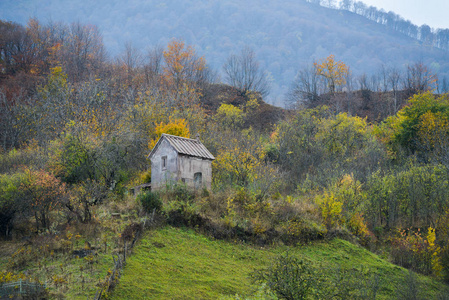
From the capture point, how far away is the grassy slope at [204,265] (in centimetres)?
1466

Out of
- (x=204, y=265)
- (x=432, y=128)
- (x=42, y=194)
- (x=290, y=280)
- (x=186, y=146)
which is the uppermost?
(x=432, y=128)

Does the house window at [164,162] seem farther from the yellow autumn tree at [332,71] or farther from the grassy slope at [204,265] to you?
the yellow autumn tree at [332,71]

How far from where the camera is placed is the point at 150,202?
22.0m

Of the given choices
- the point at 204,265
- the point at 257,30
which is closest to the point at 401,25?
the point at 257,30

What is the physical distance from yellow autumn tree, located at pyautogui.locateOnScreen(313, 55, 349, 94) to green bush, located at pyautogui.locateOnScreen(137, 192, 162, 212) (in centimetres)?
4933

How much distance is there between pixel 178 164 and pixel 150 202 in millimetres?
4001

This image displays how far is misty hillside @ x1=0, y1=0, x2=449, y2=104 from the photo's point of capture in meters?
128

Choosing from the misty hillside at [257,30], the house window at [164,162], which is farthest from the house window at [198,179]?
the misty hillside at [257,30]

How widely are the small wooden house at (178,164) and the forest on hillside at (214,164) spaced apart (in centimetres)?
127

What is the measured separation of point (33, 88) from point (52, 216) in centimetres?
3281

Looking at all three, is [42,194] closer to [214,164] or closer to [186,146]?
[186,146]

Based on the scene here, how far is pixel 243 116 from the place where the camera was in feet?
193

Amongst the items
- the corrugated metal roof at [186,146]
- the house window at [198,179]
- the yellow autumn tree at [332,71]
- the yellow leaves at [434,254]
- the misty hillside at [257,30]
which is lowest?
the yellow leaves at [434,254]

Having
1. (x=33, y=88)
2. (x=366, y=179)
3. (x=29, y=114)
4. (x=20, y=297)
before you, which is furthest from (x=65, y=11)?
(x=20, y=297)
